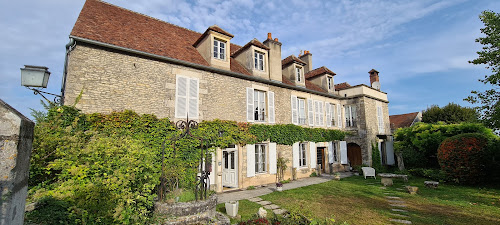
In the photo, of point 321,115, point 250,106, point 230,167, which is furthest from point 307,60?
point 230,167

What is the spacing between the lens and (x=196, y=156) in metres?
8.10

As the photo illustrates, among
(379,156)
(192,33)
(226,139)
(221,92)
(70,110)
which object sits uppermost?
(192,33)

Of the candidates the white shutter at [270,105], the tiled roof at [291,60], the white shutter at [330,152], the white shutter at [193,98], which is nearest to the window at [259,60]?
the white shutter at [270,105]

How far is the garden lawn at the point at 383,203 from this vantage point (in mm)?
5520

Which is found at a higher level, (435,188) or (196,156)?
(196,156)

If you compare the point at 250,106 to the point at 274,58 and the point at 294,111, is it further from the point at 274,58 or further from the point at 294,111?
the point at 274,58

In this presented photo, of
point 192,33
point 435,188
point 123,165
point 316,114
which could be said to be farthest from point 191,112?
point 435,188

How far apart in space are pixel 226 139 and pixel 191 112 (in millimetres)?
1844

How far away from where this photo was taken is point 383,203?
7.00 m

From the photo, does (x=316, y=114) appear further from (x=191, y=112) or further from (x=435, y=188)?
(x=191, y=112)

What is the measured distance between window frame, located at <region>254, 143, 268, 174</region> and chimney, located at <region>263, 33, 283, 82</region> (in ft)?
12.6

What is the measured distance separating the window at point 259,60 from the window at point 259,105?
139 centimetres

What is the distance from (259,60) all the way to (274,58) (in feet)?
3.55

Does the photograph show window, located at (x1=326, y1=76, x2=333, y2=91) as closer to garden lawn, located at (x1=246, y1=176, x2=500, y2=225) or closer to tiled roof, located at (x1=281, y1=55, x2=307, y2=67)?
tiled roof, located at (x1=281, y1=55, x2=307, y2=67)
